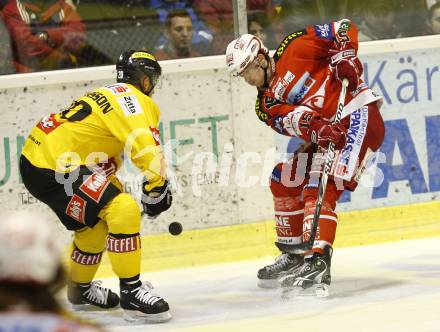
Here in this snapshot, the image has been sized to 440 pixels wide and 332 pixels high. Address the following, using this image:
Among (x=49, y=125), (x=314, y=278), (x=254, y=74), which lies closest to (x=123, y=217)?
(x=49, y=125)

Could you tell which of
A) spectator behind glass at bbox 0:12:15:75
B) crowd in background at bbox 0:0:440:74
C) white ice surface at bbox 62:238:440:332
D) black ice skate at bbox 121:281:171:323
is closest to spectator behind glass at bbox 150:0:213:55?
crowd in background at bbox 0:0:440:74

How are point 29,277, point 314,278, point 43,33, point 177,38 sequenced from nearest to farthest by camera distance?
point 29,277
point 314,278
point 43,33
point 177,38

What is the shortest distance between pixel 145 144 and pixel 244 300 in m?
0.98

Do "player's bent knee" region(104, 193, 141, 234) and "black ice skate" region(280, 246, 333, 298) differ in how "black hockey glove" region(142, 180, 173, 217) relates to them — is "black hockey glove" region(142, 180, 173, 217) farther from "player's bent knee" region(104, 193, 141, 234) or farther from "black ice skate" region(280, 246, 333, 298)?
"black ice skate" region(280, 246, 333, 298)

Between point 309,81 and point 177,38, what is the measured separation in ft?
4.41

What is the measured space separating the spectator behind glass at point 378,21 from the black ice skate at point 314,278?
2.02m

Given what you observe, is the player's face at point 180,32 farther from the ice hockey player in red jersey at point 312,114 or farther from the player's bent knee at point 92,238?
the player's bent knee at point 92,238

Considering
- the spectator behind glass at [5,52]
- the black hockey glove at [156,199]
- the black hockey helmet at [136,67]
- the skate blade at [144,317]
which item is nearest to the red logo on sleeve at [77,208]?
the black hockey glove at [156,199]

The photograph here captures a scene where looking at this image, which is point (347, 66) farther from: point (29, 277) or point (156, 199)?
point (29, 277)

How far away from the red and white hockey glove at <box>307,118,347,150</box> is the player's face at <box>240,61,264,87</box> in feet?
1.13

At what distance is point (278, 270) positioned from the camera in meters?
4.78

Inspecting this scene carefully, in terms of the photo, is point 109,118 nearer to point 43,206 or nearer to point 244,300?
point 244,300

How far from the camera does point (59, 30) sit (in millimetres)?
5543

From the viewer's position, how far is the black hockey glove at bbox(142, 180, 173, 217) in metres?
3.92
